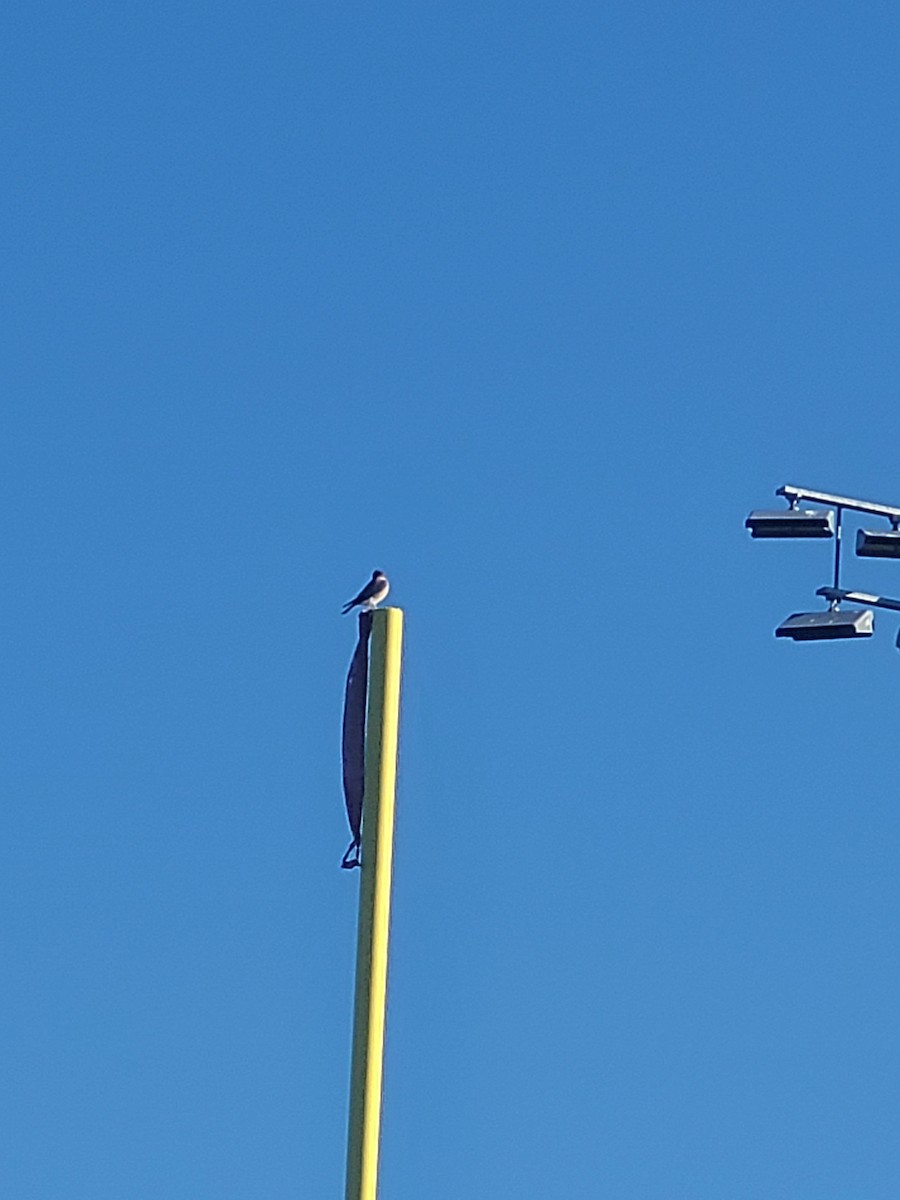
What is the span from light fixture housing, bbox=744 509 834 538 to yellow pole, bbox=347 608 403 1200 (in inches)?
310

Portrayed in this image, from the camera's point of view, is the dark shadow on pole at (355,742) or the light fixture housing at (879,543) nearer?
the dark shadow on pole at (355,742)

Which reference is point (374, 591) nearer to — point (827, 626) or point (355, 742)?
point (355, 742)

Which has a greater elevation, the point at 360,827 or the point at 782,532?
the point at 782,532

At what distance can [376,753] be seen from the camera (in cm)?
751

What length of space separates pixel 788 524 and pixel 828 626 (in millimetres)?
552

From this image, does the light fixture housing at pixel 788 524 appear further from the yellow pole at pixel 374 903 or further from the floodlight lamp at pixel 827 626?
the yellow pole at pixel 374 903

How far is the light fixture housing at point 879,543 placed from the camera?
1541cm

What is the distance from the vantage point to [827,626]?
15.3 metres

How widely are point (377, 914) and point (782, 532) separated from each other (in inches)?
329

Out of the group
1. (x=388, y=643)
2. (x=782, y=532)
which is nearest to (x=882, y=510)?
(x=782, y=532)

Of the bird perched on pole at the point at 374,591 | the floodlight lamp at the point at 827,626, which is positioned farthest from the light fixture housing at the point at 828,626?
the bird perched on pole at the point at 374,591

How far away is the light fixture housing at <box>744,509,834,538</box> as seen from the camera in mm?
15364

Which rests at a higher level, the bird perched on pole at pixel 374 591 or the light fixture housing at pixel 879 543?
the light fixture housing at pixel 879 543

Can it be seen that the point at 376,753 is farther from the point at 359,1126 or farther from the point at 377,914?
the point at 359,1126
